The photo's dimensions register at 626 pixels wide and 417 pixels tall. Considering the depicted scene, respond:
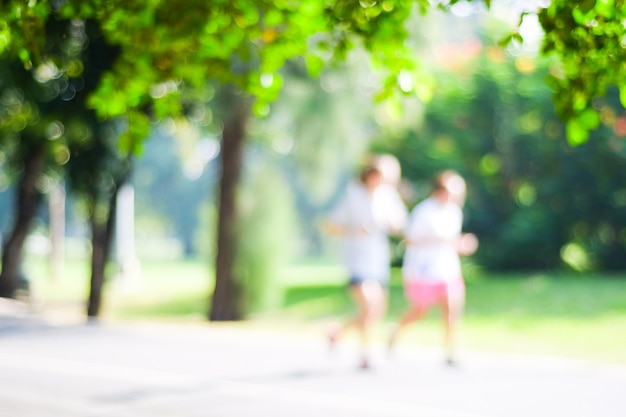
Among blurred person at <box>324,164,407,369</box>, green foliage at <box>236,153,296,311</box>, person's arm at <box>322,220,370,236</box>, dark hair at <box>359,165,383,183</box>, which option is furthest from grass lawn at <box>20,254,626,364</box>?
dark hair at <box>359,165,383,183</box>

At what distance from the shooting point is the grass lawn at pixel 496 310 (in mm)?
13125

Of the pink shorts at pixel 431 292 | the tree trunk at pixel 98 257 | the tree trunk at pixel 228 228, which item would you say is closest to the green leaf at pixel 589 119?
the pink shorts at pixel 431 292

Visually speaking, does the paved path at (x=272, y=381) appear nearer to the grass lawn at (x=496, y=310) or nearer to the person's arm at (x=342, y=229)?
the person's arm at (x=342, y=229)

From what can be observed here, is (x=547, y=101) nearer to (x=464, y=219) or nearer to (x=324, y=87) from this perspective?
(x=464, y=219)

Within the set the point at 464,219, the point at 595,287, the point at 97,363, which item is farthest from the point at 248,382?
the point at 464,219

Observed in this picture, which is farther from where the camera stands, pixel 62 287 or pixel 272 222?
pixel 62 287

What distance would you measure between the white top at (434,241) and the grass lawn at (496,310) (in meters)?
2.68

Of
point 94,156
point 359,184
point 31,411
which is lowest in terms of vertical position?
point 31,411

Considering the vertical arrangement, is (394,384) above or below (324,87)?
below

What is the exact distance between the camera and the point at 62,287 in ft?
99.9

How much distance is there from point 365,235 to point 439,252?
0.80 meters

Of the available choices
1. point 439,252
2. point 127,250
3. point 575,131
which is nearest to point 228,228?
point 439,252

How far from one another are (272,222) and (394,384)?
826cm

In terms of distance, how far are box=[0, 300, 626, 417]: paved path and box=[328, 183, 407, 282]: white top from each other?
3.22 ft
